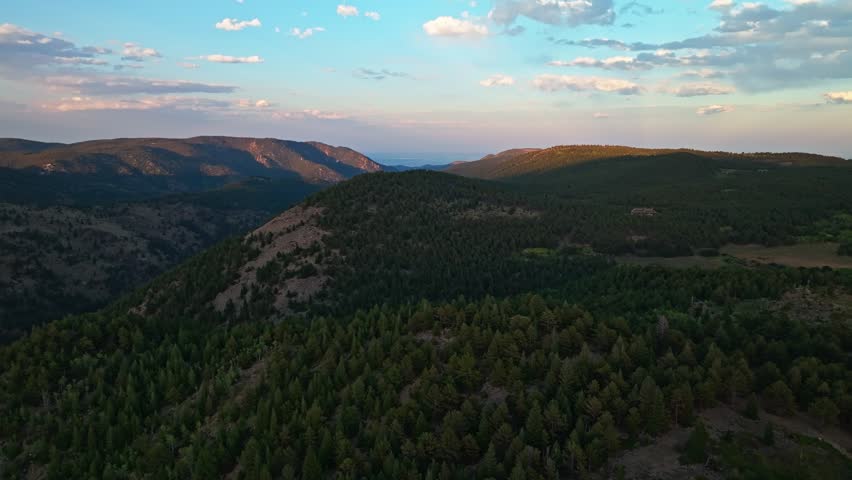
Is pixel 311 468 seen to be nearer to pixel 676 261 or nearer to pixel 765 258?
pixel 676 261

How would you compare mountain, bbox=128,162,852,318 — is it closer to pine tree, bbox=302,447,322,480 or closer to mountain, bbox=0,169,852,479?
mountain, bbox=0,169,852,479

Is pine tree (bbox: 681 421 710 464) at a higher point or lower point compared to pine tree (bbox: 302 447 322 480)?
higher

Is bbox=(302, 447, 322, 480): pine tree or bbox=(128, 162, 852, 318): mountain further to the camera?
bbox=(128, 162, 852, 318): mountain

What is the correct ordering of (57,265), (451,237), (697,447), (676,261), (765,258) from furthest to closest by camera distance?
(57,265) < (451,237) < (676,261) < (765,258) < (697,447)

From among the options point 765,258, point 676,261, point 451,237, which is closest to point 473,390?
point 676,261

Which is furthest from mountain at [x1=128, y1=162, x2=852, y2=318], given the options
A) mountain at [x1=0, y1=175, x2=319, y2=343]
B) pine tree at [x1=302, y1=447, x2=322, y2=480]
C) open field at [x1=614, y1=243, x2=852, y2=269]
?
mountain at [x1=0, y1=175, x2=319, y2=343]

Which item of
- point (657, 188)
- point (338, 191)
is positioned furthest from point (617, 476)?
point (657, 188)

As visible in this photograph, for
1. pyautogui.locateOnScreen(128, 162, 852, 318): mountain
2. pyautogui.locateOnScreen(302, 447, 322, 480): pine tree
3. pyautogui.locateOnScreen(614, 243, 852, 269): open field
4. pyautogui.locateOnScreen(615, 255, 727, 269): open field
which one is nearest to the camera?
pyautogui.locateOnScreen(302, 447, 322, 480): pine tree

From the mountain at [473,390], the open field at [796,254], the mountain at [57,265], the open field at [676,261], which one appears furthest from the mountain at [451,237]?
the mountain at [57,265]

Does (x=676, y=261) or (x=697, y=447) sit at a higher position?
(x=697, y=447)

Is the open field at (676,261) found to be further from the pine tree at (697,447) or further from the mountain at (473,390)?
the pine tree at (697,447)

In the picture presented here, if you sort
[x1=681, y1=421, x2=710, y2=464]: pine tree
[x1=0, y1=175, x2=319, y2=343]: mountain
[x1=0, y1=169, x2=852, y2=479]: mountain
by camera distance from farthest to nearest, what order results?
[x1=0, y1=175, x2=319, y2=343]: mountain, [x1=0, y1=169, x2=852, y2=479]: mountain, [x1=681, y1=421, x2=710, y2=464]: pine tree

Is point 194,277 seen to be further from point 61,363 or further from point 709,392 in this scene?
point 709,392

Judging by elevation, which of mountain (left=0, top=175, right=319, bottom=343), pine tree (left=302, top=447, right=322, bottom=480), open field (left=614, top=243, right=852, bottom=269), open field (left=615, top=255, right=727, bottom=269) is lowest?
mountain (left=0, top=175, right=319, bottom=343)
